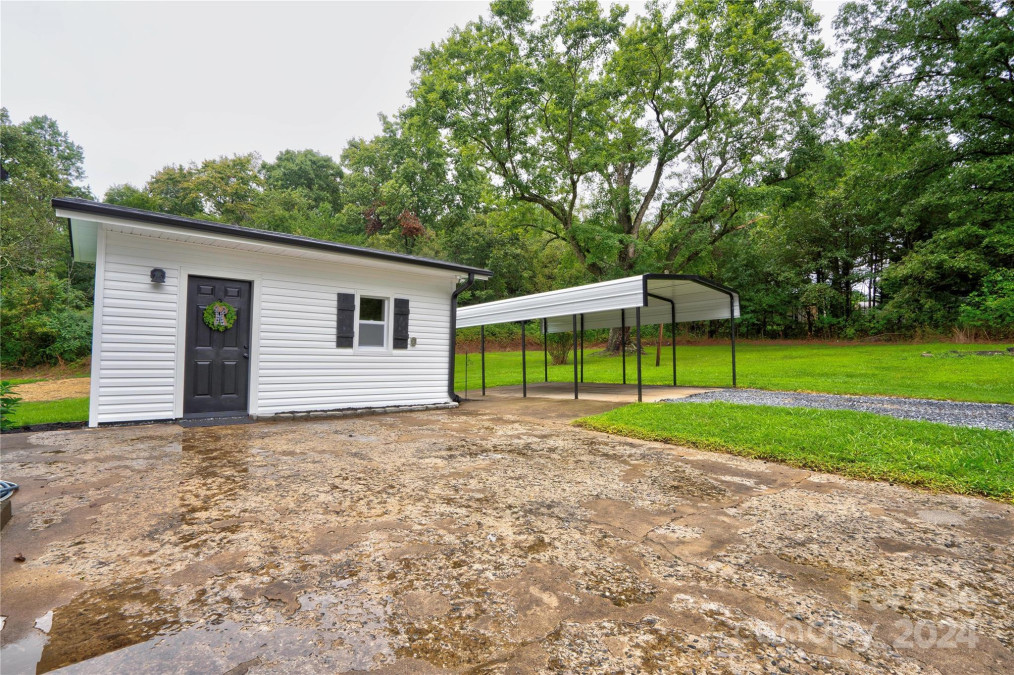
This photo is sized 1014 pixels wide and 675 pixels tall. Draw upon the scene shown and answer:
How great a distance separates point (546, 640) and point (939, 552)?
81.6 inches

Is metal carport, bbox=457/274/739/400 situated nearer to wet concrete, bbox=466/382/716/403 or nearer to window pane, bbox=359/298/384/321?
wet concrete, bbox=466/382/716/403

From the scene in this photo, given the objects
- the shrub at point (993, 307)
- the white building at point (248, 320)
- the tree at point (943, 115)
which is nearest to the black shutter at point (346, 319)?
the white building at point (248, 320)

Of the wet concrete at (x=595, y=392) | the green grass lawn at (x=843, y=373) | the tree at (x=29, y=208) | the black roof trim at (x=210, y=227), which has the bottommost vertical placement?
the wet concrete at (x=595, y=392)

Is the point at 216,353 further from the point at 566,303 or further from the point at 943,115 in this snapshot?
the point at 943,115

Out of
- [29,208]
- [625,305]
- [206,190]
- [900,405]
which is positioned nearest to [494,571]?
[625,305]

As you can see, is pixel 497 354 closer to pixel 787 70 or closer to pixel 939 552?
pixel 787 70

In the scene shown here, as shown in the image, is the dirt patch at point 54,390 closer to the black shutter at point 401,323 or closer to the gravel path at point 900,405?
the black shutter at point 401,323

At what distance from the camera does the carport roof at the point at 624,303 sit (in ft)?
22.2

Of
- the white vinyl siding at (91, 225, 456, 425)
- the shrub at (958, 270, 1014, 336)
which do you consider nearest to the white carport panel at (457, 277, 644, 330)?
the white vinyl siding at (91, 225, 456, 425)

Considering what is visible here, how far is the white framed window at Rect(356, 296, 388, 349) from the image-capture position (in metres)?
7.04

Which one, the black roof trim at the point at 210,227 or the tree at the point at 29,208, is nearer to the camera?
the black roof trim at the point at 210,227

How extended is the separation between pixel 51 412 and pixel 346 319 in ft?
15.3

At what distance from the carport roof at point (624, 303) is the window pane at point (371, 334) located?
7.80ft

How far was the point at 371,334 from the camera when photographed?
279 inches
